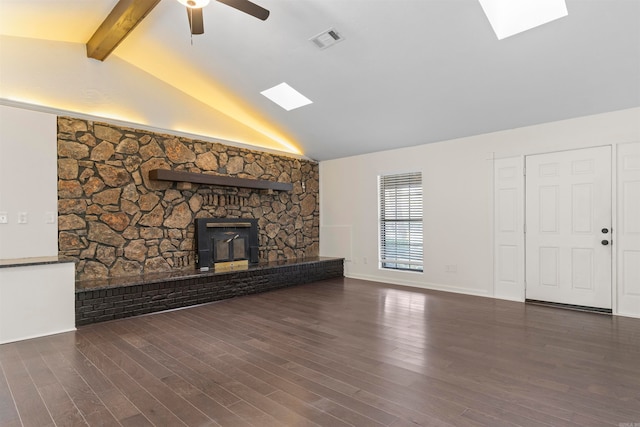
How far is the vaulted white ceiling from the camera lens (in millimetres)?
3406

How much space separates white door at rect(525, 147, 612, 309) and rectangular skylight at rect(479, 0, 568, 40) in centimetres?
199

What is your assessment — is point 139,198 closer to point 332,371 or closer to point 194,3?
point 194,3

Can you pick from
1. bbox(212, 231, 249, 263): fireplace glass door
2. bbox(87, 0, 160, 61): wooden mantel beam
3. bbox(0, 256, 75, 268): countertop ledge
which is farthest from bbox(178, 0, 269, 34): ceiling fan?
bbox(212, 231, 249, 263): fireplace glass door

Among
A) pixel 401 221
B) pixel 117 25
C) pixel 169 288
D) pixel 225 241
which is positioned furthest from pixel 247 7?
pixel 401 221

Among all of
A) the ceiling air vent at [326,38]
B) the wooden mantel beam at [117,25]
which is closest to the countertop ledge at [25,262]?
the wooden mantel beam at [117,25]

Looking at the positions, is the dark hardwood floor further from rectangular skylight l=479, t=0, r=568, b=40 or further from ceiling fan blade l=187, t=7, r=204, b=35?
rectangular skylight l=479, t=0, r=568, b=40

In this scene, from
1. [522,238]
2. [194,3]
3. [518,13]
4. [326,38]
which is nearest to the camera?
[194,3]

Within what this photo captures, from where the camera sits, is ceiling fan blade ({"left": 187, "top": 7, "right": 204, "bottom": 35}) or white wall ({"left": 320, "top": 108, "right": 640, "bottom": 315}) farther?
white wall ({"left": 320, "top": 108, "right": 640, "bottom": 315})

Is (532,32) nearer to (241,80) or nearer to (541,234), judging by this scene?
(541,234)

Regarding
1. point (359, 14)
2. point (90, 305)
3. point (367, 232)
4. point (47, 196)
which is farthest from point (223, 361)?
point (367, 232)

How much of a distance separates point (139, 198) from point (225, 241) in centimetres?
149

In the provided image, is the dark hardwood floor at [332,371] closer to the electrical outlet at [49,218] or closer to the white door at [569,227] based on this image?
the white door at [569,227]

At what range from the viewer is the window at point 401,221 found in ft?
20.2

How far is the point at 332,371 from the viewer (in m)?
2.66
